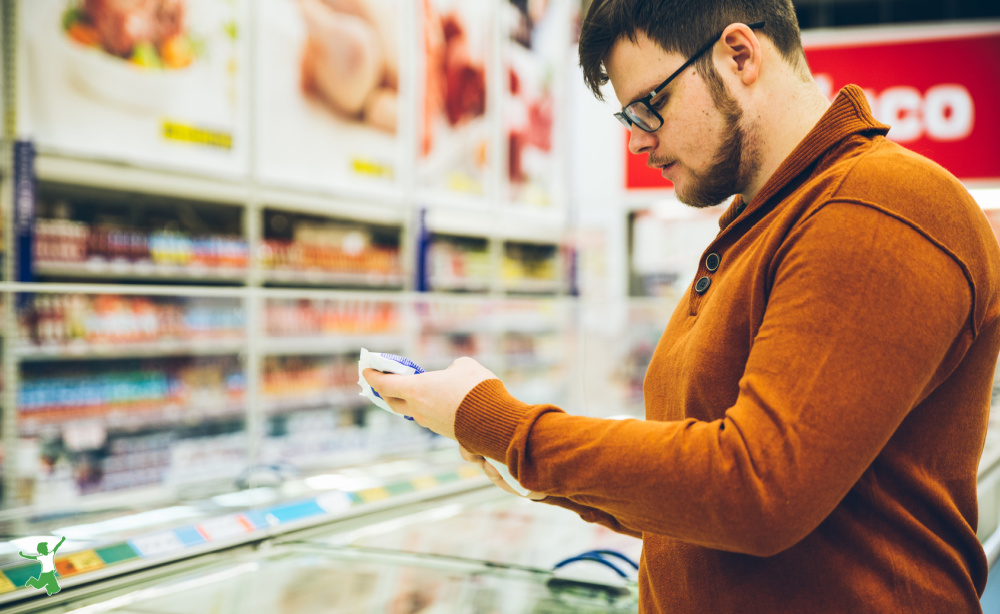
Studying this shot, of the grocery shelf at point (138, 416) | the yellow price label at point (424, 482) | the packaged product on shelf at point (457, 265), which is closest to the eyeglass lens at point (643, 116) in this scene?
the yellow price label at point (424, 482)

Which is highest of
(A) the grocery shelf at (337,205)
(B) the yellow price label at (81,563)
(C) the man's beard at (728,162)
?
(A) the grocery shelf at (337,205)

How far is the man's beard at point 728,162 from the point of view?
84cm

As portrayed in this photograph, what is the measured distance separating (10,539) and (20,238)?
189cm

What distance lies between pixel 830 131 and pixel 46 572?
4.85 feet

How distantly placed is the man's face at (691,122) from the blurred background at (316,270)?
0.23m

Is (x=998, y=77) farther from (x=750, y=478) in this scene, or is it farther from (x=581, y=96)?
(x=750, y=478)

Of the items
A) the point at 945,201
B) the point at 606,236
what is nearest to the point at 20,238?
the point at 945,201

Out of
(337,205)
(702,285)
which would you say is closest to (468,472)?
(702,285)

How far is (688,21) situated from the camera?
81 centimetres

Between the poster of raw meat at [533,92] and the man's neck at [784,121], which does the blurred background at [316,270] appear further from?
the man's neck at [784,121]

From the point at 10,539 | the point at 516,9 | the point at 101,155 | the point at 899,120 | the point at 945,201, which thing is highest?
the point at 516,9

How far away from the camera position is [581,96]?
6719mm

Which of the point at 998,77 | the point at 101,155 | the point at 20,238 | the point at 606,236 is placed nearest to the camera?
the point at 20,238

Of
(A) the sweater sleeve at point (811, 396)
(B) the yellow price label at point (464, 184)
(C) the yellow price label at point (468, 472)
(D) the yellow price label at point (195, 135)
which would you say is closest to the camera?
(A) the sweater sleeve at point (811, 396)
